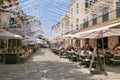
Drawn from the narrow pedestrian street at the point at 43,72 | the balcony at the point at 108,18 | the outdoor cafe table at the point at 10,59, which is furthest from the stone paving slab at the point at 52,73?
the balcony at the point at 108,18

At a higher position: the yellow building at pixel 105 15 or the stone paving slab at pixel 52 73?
the yellow building at pixel 105 15

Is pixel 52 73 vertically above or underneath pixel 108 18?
underneath

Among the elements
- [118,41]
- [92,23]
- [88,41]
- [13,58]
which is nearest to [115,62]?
[13,58]

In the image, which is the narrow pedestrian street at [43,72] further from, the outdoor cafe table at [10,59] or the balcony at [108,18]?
the balcony at [108,18]

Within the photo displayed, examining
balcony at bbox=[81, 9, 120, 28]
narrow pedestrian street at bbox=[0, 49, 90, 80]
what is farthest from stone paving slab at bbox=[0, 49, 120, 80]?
balcony at bbox=[81, 9, 120, 28]

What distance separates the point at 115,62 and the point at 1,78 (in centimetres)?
792

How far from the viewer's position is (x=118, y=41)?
26.5m

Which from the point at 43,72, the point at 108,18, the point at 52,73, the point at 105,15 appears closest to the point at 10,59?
the point at 43,72

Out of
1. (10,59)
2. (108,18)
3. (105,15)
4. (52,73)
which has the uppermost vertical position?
(105,15)

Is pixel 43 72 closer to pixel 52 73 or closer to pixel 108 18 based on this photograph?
pixel 52 73

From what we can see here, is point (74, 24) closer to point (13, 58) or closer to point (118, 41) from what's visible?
point (118, 41)

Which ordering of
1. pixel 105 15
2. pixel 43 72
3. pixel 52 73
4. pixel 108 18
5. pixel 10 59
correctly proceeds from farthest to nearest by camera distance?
pixel 105 15 → pixel 108 18 → pixel 10 59 → pixel 43 72 → pixel 52 73

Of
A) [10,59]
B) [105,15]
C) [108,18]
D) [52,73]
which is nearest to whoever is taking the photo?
[52,73]

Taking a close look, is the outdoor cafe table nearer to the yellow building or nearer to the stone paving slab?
the stone paving slab
